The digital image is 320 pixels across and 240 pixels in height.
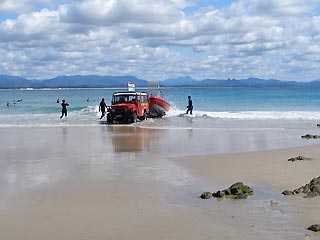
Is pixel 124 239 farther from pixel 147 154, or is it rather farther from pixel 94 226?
pixel 147 154

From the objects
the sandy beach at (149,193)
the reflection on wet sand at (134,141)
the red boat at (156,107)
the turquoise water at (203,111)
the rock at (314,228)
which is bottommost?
the turquoise water at (203,111)

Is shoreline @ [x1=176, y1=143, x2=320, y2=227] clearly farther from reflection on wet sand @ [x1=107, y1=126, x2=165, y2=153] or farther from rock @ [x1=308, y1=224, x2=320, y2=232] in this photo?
reflection on wet sand @ [x1=107, y1=126, x2=165, y2=153]

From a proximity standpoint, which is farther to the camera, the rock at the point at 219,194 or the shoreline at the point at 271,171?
the rock at the point at 219,194

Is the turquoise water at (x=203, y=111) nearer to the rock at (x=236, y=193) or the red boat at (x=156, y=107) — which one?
the red boat at (x=156, y=107)

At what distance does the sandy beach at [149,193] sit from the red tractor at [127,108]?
1223 cm

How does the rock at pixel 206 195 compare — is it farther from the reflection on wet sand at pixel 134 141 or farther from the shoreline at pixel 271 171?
the reflection on wet sand at pixel 134 141

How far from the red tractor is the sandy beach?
1223 centimetres

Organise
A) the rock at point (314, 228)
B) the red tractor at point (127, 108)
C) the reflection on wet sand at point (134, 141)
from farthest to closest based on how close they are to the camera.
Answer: the red tractor at point (127, 108), the reflection on wet sand at point (134, 141), the rock at point (314, 228)

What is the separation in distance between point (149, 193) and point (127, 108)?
19.5 m

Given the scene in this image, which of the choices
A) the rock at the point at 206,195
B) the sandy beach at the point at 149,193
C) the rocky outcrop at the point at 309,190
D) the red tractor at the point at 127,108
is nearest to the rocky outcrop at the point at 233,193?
the rock at the point at 206,195

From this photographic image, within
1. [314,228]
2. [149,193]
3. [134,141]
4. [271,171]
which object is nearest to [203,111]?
[134,141]

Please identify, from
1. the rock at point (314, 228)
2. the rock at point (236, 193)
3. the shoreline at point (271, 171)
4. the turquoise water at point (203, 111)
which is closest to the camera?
the rock at point (314, 228)

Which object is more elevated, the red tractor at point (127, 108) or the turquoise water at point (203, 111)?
the red tractor at point (127, 108)

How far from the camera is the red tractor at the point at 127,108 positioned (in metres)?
28.5
